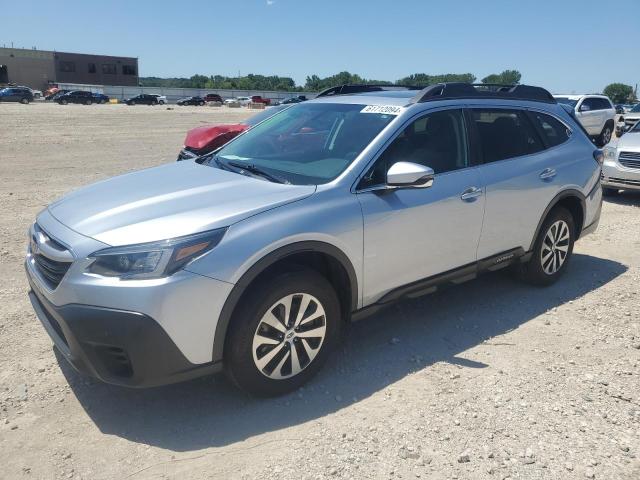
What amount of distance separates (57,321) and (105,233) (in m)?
0.55

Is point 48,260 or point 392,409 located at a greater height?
point 48,260

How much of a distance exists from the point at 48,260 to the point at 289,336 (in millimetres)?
1432

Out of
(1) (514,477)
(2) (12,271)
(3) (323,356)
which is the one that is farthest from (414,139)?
(2) (12,271)

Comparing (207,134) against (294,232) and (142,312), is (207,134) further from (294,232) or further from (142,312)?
(142,312)

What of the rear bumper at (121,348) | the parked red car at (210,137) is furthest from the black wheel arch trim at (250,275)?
the parked red car at (210,137)

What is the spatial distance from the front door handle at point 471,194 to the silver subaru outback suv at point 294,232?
25mm

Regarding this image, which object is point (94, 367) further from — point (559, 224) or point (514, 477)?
point (559, 224)

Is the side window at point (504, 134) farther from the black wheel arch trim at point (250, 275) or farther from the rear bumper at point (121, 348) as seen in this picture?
the rear bumper at point (121, 348)

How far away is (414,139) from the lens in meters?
3.78

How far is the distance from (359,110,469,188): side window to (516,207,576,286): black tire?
4.35ft

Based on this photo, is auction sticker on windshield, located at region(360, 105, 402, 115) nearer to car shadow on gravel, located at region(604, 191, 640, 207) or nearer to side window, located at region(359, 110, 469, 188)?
side window, located at region(359, 110, 469, 188)

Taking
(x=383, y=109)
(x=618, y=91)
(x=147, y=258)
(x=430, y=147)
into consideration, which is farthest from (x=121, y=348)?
(x=618, y=91)

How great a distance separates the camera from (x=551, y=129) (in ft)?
16.3

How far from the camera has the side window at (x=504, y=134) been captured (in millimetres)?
4270
